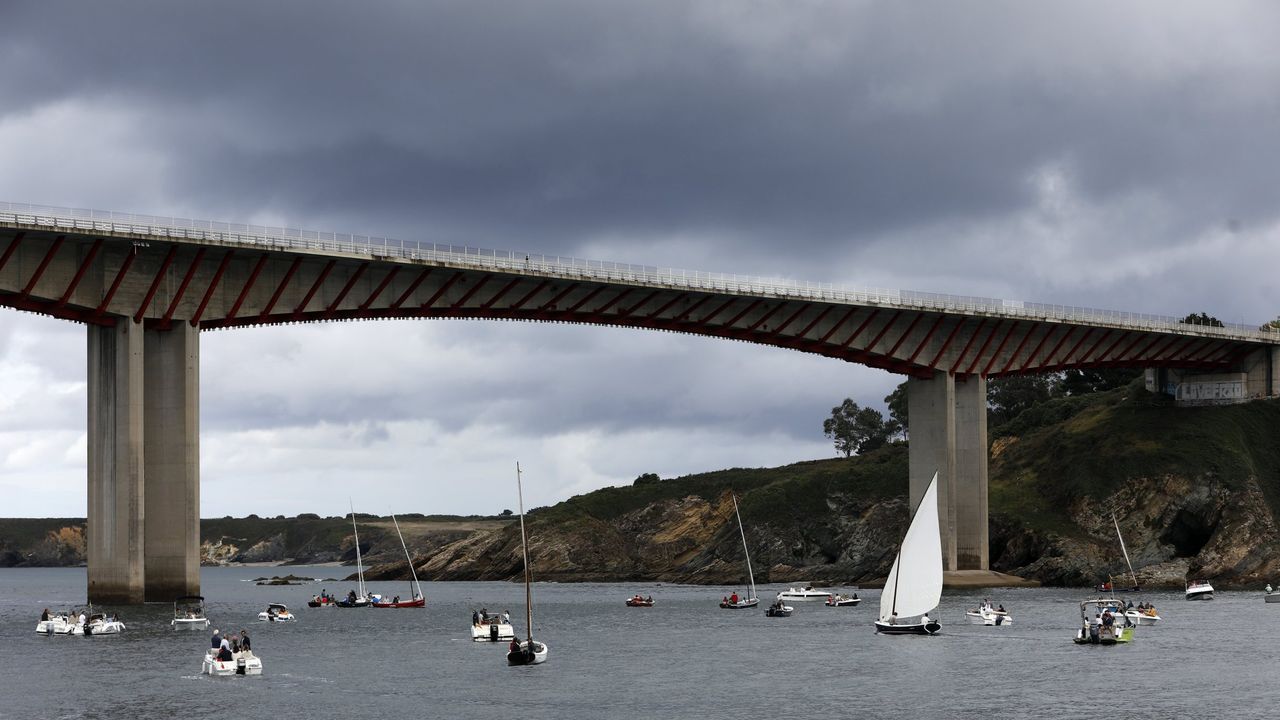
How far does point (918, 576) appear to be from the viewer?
100 metres

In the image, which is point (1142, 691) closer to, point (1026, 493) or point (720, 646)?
point (720, 646)

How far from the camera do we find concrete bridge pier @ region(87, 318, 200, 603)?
362 ft

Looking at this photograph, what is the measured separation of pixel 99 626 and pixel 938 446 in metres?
86.6

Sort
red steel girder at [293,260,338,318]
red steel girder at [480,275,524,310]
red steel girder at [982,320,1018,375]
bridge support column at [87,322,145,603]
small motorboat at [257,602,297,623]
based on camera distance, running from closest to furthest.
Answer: bridge support column at [87,322,145,603], red steel girder at [293,260,338,318], small motorboat at [257,602,297,623], red steel girder at [480,275,524,310], red steel girder at [982,320,1018,375]

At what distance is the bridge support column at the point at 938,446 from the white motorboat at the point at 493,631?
62253 millimetres

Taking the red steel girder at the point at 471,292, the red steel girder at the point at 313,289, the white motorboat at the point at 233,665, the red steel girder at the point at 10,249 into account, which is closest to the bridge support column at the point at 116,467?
the red steel girder at the point at 10,249

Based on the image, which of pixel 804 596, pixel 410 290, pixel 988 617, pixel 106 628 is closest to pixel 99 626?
pixel 106 628

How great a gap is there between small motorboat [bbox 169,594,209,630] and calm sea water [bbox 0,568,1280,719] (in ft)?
3.06

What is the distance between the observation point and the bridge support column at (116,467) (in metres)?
110

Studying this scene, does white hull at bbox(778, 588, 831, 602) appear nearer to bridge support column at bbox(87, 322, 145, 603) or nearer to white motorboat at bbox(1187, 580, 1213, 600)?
white motorboat at bbox(1187, 580, 1213, 600)

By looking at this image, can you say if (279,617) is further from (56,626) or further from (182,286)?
(182,286)

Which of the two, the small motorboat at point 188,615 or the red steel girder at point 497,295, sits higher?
the red steel girder at point 497,295

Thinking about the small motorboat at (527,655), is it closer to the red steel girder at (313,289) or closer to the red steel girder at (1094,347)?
the red steel girder at (313,289)

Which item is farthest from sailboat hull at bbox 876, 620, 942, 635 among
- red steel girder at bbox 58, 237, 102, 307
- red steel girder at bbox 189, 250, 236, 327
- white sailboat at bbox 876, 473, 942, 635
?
red steel girder at bbox 58, 237, 102, 307
